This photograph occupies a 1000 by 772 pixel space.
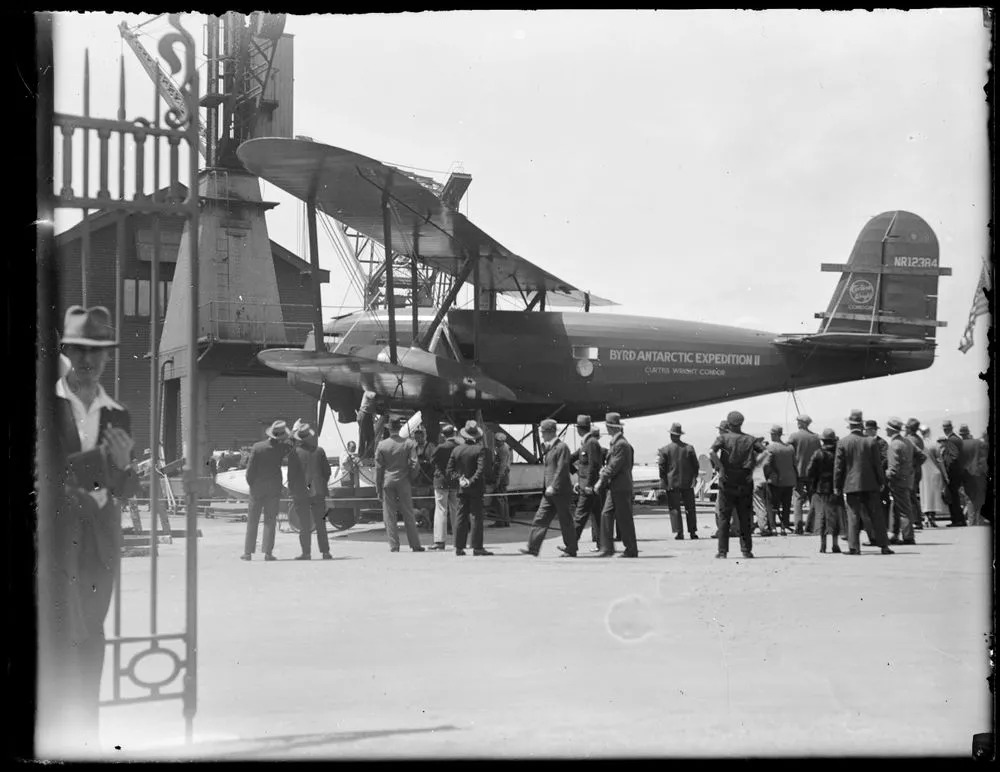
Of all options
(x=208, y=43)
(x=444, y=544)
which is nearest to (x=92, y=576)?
(x=444, y=544)

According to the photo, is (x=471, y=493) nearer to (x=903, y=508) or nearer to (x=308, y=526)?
(x=308, y=526)

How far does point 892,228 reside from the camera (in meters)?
22.8

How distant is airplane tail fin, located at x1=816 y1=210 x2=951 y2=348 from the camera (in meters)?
22.8

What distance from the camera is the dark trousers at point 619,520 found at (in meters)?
13.1

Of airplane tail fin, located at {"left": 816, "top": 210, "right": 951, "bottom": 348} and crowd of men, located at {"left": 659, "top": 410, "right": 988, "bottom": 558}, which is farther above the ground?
airplane tail fin, located at {"left": 816, "top": 210, "right": 951, "bottom": 348}

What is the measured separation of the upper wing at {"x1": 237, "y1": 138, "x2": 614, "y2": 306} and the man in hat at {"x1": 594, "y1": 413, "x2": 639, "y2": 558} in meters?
6.16

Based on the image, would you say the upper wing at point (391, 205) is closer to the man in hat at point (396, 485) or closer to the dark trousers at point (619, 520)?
the man in hat at point (396, 485)

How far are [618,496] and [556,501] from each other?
0.81 m

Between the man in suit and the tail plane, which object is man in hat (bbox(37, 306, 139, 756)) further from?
the tail plane

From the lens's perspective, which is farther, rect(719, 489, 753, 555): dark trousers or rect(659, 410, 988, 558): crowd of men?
rect(659, 410, 988, 558): crowd of men

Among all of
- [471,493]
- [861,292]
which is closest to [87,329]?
[471,493]

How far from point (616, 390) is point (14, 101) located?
1651cm

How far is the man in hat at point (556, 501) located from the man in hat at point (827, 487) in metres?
3.36

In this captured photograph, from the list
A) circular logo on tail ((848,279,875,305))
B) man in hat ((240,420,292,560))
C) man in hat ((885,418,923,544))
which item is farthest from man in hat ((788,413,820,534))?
man in hat ((240,420,292,560))
